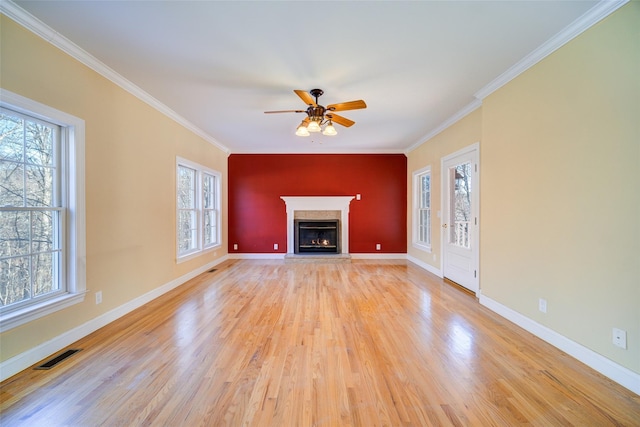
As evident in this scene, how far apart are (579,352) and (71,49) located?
5.03m

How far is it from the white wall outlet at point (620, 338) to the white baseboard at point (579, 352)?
0.14 meters

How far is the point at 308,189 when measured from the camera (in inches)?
262

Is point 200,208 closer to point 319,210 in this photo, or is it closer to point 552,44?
point 319,210

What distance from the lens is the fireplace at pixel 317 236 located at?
21.7 feet

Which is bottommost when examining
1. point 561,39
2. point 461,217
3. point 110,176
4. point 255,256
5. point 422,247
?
point 255,256

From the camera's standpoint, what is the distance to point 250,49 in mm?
2441

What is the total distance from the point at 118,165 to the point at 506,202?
14.4 feet

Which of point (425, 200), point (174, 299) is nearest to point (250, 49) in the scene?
point (174, 299)

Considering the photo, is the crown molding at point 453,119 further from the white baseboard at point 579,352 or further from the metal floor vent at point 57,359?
the metal floor vent at point 57,359

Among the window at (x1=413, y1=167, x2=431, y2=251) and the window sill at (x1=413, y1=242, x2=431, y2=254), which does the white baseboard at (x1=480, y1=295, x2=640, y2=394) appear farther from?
the window at (x1=413, y1=167, x2=431, y2=251)

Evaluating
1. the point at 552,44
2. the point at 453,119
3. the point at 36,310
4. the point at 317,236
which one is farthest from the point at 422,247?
the point at 36,310

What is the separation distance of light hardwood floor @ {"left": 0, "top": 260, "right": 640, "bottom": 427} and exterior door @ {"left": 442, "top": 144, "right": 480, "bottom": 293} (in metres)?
0.83

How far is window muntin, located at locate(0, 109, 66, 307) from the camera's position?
200cm

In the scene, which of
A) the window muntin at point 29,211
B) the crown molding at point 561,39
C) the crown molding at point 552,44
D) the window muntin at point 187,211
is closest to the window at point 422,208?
the crown molding at point 552,44
